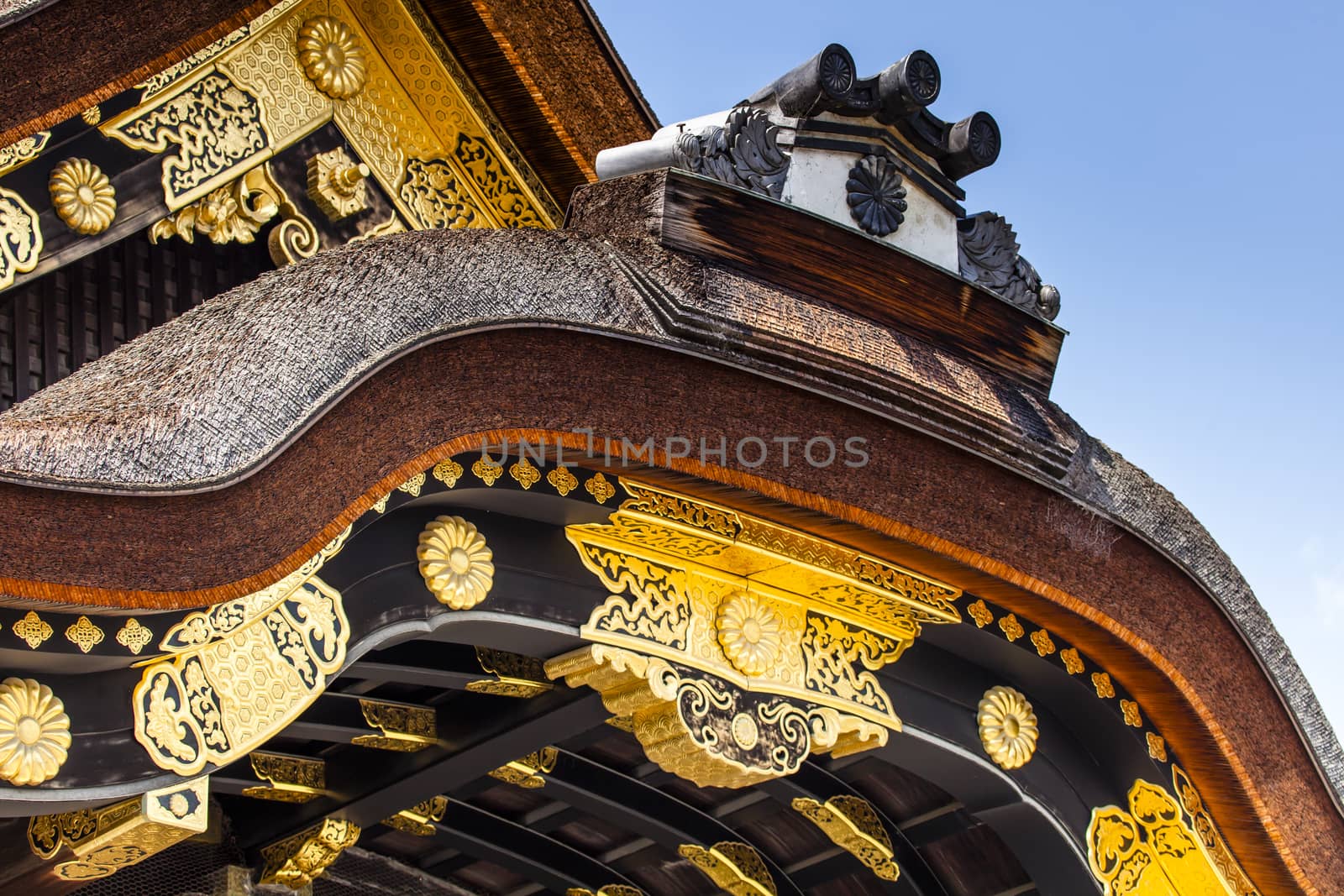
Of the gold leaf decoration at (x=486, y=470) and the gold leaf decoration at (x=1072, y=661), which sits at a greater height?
the gold leaf decoration at (x=1072, y=661)

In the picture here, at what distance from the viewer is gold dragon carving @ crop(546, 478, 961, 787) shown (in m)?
5.36

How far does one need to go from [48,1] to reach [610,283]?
5.90 ft

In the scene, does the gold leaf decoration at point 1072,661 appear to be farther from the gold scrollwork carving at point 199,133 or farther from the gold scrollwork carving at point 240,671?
the gold scrollwork carving at point 199,133

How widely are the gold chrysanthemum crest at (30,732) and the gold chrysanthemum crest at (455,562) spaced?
1196 millimetres

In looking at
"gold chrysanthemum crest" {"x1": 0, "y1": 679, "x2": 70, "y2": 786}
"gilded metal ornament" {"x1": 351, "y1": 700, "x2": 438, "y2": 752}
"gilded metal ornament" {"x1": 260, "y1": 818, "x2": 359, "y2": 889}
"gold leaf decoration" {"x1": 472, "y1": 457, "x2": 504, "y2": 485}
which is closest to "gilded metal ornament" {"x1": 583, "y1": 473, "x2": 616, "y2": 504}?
"gold leaf decoration" {"x1": 472, "y1": 457, "x2": 504, "y2": 485}

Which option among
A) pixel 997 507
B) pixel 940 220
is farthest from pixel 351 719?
pixel 940 220

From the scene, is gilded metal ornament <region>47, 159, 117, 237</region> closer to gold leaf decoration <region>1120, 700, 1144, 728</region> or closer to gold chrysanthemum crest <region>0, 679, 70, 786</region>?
gold chrysanthemum crest <region>0, 679, 70, 786</region>

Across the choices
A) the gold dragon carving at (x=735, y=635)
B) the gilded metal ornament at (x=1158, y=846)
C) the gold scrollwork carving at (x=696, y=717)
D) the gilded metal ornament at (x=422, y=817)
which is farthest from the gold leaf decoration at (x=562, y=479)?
the gilded metal ornament at (x=1158, y=846)

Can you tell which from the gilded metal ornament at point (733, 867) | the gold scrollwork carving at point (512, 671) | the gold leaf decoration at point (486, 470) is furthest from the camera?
the gilded metal ornament at point (733, 867)

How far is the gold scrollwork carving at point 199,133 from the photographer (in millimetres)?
5598

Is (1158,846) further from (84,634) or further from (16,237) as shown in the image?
(16,237)

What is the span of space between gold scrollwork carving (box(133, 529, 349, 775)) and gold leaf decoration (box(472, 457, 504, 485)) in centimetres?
54

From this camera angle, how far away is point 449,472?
4.93 m

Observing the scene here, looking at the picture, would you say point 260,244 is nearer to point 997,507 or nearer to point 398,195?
point 398,195
